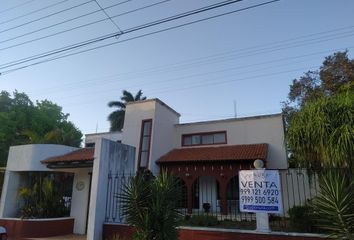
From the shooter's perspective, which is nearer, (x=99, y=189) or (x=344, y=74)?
(x=99, y=189)

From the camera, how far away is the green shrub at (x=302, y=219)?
23.3ft

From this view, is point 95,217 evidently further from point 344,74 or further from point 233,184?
point 344,74

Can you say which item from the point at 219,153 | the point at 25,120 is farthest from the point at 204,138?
the point at 25,120

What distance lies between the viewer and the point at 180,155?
1998 cm

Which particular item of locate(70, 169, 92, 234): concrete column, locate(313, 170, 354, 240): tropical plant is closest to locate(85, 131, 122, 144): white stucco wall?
locate(70, 169, 92, 234): concrete column

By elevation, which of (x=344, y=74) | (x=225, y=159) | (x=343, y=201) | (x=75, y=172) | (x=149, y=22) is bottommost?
(x=343, y=201)

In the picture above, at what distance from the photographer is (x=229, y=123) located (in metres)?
20.5

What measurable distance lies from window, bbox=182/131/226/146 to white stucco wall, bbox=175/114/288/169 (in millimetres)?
299

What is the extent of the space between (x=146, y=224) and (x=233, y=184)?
41.8 feet

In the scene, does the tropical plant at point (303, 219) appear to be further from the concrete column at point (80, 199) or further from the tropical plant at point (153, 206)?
the concrete column at point (80, 199)

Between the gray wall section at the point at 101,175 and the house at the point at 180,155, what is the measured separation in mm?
855

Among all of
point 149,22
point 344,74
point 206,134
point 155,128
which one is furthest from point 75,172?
point 344,74

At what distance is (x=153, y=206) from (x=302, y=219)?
3733 mm

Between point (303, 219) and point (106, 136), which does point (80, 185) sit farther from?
point (106, 136)
